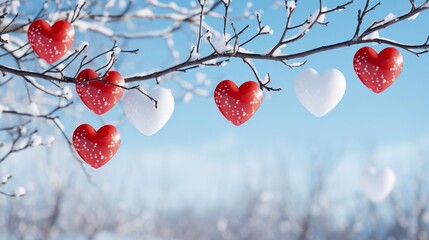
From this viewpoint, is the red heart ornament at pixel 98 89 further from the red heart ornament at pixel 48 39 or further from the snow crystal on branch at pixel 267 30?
the snow crystal on branch at pixel 267 30

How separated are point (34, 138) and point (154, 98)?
1257mm

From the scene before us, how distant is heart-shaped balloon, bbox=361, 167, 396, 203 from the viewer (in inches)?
232

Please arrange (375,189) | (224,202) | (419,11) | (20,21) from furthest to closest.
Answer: (224,202)
(375,189)
(20,21)
(419,11)

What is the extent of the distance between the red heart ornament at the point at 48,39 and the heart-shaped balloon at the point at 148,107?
38 cm

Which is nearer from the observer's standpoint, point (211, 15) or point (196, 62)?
point (196, 62)

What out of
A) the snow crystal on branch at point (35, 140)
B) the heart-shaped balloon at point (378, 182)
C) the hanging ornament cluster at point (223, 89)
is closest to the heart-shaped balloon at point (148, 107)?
the hanging ornament cluster at point (223, 89)

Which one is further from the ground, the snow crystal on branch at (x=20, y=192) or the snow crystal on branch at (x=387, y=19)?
the snow crystal on branch at (x=387, y=19)

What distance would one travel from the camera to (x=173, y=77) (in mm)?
4523

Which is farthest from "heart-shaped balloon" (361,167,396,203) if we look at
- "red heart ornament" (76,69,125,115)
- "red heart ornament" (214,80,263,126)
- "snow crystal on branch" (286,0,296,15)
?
"red heart ornament" (76,69,125,115)

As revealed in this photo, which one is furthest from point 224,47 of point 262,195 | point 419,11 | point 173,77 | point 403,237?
point 262,195

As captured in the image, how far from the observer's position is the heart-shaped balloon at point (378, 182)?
5895mm

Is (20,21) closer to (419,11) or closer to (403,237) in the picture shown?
(419,11)

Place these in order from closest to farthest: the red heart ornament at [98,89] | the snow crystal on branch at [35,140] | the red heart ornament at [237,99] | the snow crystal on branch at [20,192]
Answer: the red heart ornament at [98,89]
the red heart ornament at [237,99]
the snow crystal on branch at [20,192]
the snow crystal on branch at [35,140]

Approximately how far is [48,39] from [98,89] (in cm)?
33
